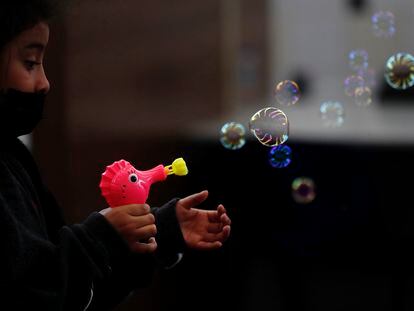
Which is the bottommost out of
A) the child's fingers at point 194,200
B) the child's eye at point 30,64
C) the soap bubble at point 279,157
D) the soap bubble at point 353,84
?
the soap bubble at point 279,157

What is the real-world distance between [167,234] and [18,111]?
0.33m

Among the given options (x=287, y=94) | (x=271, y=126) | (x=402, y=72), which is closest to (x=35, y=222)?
(x=271, y=126)

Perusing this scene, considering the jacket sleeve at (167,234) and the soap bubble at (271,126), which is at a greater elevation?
the soap bubble at (271,126)

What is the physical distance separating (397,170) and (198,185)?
2.67 feet

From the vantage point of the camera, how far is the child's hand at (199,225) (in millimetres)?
1131

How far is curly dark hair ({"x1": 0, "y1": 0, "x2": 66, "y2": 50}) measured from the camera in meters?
0.95

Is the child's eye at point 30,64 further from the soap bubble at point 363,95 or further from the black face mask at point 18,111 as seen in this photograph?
the soap bubble at point 363,95

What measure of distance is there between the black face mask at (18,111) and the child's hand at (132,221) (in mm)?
164

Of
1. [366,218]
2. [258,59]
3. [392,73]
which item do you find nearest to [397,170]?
[366,218]

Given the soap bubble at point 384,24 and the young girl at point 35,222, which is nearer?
the young girl at point 35,222

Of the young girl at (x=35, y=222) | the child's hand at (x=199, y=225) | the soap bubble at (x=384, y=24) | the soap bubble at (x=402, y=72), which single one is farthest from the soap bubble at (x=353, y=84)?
the young girl at (x=35, y=222)

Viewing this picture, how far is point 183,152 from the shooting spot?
3.08m

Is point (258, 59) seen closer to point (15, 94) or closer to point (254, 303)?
point (254, 303)

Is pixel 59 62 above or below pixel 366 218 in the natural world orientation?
above
